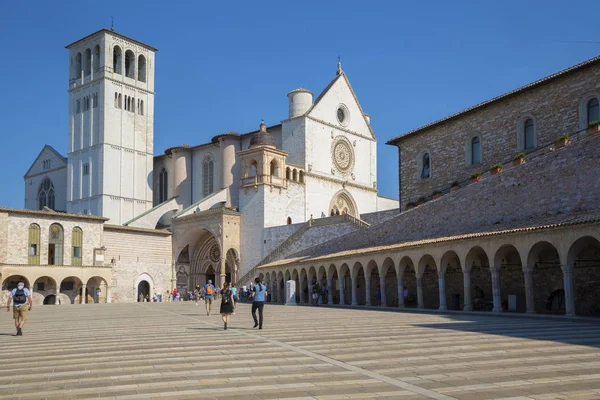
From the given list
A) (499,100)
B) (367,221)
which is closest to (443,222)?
(499,100)

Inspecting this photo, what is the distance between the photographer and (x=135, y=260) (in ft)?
177

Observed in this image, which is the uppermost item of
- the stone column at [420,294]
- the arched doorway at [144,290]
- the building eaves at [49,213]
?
the building eaves at [49,213]

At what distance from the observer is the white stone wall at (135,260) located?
5231 centimetres

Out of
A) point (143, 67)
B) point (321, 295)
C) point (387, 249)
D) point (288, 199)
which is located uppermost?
point (143, 67)

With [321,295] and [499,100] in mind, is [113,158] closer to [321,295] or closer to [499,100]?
[321,295]

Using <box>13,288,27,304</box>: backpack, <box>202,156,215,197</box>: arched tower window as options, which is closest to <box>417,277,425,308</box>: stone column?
<box>13,288,27,304</box>: backpack

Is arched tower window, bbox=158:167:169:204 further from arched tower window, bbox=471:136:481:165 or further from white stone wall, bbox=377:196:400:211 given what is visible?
arched tower window, bbox=471:136:481:165

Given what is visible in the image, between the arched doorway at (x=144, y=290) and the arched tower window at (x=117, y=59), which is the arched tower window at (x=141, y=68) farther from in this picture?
the arched doorway at (x=144, y=290)

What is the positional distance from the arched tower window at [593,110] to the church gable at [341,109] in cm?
3033

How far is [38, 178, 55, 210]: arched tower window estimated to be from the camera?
70375 millimetres

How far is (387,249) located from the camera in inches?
1162

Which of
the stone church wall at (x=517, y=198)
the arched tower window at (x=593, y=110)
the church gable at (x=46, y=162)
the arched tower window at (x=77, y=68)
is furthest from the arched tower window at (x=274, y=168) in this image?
the arched tower window at (x=593, y=110)

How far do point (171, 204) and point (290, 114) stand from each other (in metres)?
15.0

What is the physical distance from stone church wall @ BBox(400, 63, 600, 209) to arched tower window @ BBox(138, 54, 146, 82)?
3581 cm
